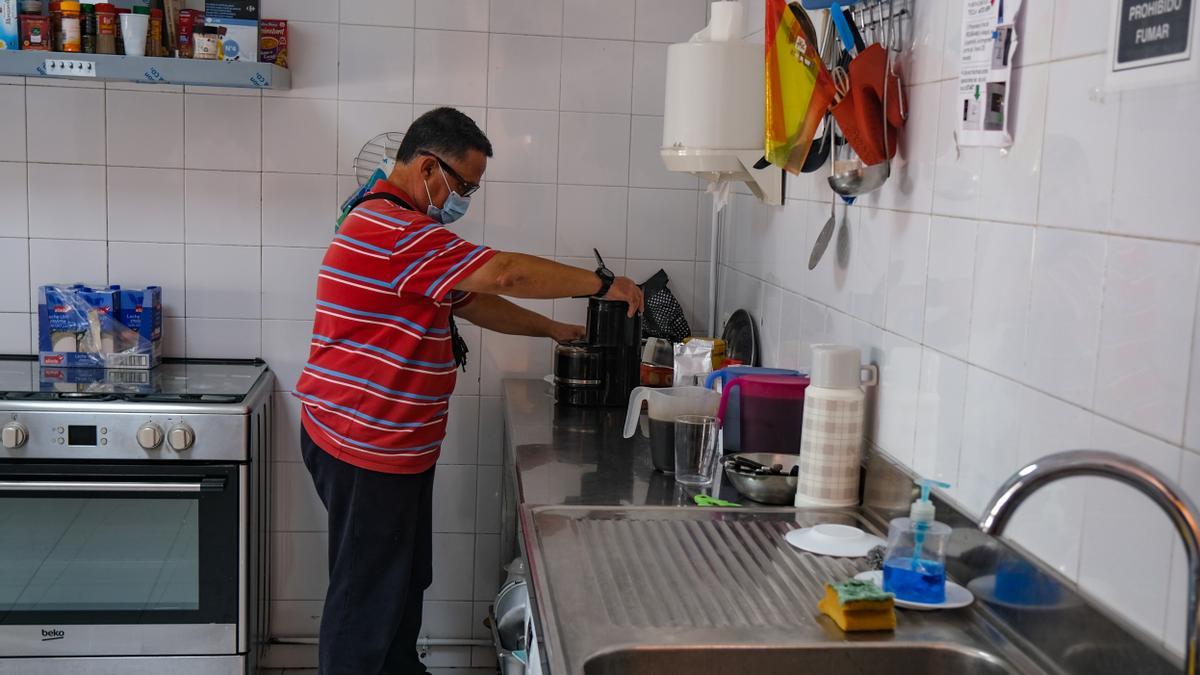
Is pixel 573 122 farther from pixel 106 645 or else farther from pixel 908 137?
pixel 106 645

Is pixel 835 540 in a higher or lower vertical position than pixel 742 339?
lower

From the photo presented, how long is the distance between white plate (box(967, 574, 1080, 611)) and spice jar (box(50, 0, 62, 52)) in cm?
250

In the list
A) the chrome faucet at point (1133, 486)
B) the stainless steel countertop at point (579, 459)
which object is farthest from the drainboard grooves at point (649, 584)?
the chrome faucet at point (1133, 486)

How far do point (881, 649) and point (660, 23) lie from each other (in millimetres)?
2274

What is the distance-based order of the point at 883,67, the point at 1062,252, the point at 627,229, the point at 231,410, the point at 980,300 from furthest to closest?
the point at 627,229 → the point at 231,410 → the point at 883,67 → the point at 980,300 → the point at 1062,252

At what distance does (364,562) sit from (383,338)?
0.50 metres

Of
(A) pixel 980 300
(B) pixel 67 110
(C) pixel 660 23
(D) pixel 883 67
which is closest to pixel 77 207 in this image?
(B) pixel 67 110

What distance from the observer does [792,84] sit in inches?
79.4

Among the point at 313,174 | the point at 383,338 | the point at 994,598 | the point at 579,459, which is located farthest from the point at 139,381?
the point at 994,598

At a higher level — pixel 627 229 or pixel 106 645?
pixel 627 229

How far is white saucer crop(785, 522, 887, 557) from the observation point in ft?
5.73

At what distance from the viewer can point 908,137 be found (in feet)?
6.16

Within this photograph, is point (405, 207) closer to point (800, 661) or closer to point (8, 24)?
point (8, 24)

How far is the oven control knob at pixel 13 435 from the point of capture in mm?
2756
